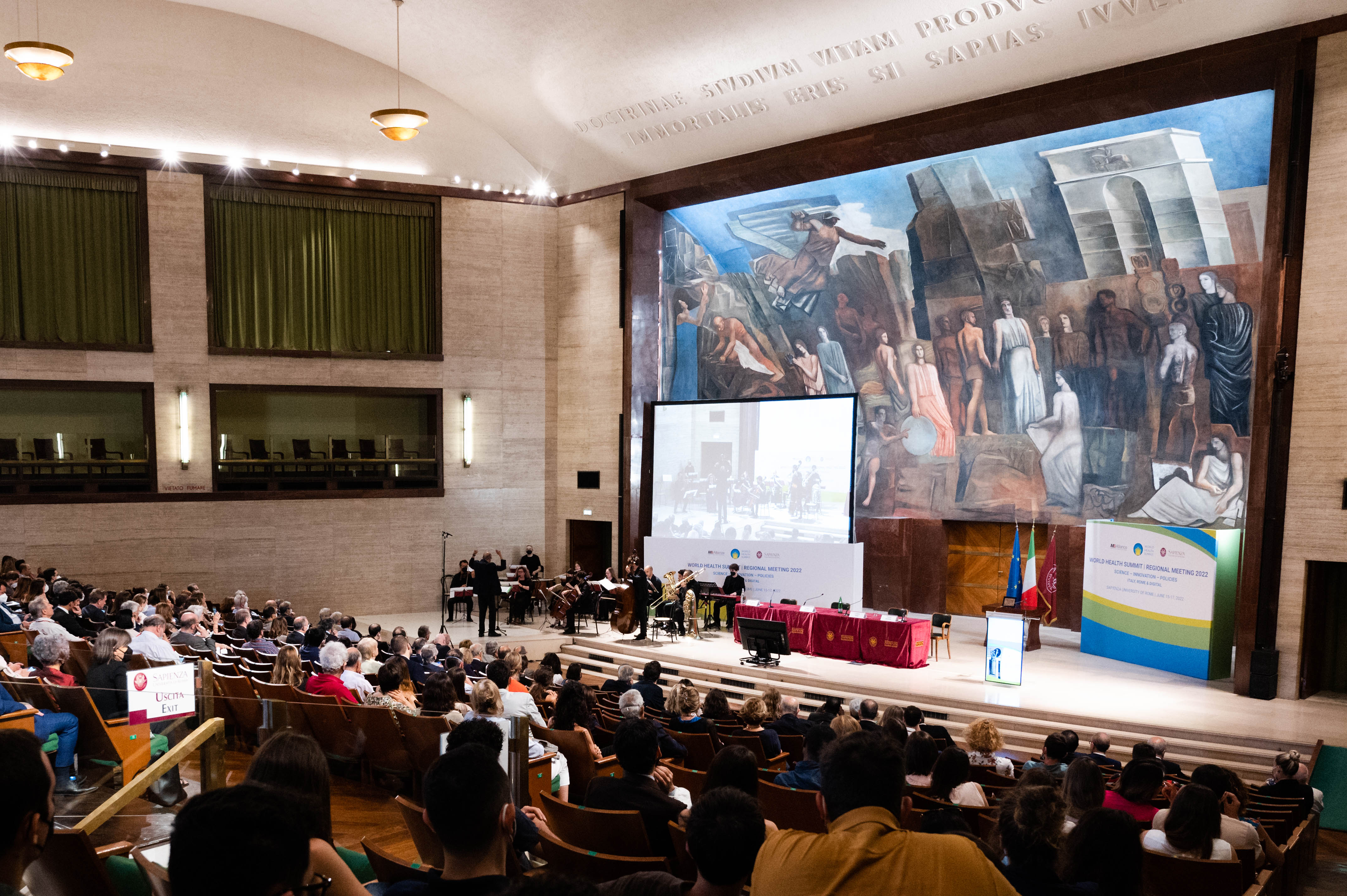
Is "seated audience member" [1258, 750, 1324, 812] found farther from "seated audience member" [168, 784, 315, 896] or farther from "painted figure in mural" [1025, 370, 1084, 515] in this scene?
"painted figure in mural" [1025, 370, 1084, 515]

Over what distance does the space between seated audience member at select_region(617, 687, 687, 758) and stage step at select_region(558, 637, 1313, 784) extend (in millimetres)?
3322

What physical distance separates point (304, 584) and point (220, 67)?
8.62 meters

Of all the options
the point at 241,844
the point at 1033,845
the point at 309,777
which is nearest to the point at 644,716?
the point at 1033,845

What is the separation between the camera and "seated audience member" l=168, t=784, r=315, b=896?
1575 millimetres

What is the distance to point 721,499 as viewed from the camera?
1688cm

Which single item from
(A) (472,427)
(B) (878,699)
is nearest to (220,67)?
(A) (472,427)

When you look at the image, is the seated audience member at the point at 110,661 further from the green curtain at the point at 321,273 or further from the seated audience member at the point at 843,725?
the green curtain at the point at 321,273

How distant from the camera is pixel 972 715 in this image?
35.0ft

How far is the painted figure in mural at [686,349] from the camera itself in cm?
1830

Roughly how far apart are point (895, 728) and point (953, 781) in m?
0.83

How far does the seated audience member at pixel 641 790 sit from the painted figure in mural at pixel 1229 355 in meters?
12.0

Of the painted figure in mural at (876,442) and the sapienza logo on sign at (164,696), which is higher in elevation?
the painted figure in mural at (876,442)

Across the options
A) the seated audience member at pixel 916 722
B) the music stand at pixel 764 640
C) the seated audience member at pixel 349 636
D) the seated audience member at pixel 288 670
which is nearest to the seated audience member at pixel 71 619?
the seated audience member at pixel 349 636

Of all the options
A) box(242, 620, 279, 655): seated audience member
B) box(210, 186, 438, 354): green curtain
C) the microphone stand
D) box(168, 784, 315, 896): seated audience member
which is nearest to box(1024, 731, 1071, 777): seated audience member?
box(168, 784, 315, 896): seated audience member
